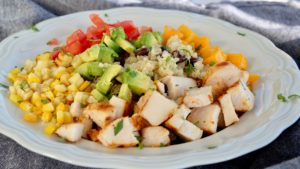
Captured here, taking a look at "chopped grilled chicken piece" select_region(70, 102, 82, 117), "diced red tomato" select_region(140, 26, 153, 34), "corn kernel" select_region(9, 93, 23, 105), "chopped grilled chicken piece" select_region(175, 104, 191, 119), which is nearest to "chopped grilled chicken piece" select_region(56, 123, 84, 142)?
"chopped grilled chicken piece" select_region(70, 102, 82, 117)

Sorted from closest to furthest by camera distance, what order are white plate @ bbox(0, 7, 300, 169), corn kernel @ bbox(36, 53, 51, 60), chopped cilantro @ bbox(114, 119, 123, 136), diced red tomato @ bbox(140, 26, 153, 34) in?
white plate @ bbox(0, 7, 300, 169)
chopped cilantro @ bbox(114, 119, 123, 136)
corn kernel @ bbox(36, 53, 51, 60)
diced red tomato @ bbox(140, 26, 153, 34)

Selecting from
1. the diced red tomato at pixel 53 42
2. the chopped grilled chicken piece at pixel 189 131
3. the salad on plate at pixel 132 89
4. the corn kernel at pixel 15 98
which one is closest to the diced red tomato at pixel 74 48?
the salad on plate at pixel 132 89

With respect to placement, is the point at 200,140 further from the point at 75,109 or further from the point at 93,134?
the point at 75,109

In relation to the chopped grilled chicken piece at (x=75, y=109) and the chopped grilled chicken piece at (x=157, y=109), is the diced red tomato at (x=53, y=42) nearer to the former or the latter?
the chopped grilled chicken piece at (x=75, y=109)

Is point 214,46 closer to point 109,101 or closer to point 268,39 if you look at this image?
point 268,39

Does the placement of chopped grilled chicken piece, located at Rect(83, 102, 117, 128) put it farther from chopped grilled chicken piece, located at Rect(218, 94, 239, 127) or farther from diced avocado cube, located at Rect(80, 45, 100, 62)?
chopped grilled chicken piece, located at Rect(218, 94, 239, 127)

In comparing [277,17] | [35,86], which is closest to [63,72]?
[35,86]

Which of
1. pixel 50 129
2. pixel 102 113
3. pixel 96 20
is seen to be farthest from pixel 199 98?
pixel 96 20
